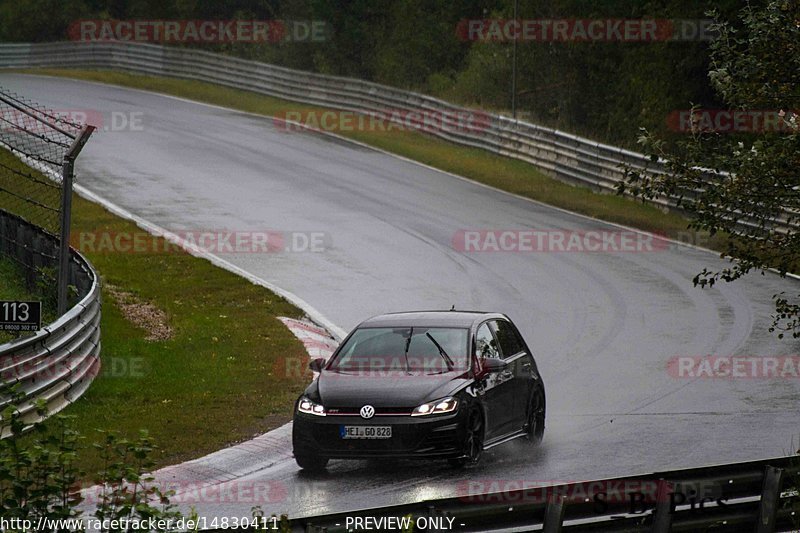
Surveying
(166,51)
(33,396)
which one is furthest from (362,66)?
(33,396)

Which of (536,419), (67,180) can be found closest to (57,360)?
(67,180)

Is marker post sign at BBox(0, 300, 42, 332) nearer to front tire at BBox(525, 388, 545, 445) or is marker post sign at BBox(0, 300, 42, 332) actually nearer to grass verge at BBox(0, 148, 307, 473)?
grass verge at BBox(0, 148, 307, 473)

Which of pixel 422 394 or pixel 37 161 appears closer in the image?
pixel 422 394

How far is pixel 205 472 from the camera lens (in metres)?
12.6

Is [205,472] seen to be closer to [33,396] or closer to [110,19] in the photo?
[33,396]

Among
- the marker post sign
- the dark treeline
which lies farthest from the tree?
the dark treeline

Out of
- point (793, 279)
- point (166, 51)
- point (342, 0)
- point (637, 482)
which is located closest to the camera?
point (637, 482)

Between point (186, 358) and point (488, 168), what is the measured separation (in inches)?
753

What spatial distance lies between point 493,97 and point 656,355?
3130 cm

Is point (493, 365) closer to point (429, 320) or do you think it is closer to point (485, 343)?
point (485, 343)

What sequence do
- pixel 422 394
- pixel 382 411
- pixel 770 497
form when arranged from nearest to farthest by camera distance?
pixel 770 497 < pixel 382 411 < pixel 422 394

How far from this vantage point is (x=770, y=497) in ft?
31.0

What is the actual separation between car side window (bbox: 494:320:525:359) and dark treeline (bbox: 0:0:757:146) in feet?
72.0

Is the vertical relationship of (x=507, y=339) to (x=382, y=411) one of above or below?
above
